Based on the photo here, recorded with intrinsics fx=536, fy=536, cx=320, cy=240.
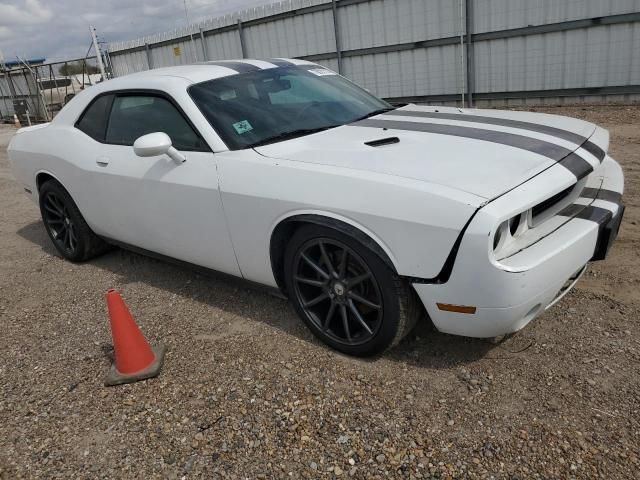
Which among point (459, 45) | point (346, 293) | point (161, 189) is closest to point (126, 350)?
point (161, 189)

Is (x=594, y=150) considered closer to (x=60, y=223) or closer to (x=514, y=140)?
(x=514, y=140)

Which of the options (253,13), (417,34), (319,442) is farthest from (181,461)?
(253,13)

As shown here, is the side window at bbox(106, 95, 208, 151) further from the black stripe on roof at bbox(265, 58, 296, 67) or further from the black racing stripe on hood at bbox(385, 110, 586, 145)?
the black racing stripe on hood at bbox(385, 110, 586, 145)

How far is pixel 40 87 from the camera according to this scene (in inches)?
715

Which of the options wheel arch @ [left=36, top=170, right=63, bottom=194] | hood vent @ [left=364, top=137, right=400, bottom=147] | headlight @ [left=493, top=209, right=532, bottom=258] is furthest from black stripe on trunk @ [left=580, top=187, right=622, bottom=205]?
wheel arch @ [left=36, top=170, right=63, bottom=194]

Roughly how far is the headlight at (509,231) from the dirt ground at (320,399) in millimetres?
668

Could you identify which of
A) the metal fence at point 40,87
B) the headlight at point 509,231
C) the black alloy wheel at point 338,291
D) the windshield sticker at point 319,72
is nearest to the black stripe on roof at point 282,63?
the windshield sticker at point 319,72

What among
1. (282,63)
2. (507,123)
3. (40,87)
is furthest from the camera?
(40,87)

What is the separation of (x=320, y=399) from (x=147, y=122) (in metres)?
2.23

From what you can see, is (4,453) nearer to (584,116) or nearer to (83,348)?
(83,348)

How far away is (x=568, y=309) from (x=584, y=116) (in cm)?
694

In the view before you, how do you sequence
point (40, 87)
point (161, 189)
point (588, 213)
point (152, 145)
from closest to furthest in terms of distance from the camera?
point (588, 213)
point (152, 145)
point (161, 189)
point (40, 87)

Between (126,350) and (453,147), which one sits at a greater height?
(453,147)

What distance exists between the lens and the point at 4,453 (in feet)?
8.14
